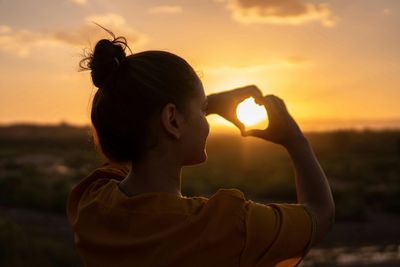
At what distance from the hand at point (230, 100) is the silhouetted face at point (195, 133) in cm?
8

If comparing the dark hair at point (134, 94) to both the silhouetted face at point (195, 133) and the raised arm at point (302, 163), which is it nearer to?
the silhouetted face at point (195, 133)

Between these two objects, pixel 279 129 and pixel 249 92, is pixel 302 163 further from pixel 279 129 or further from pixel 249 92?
pixel 249 92

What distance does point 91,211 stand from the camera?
223cm

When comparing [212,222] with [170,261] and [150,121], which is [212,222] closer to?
[170,261]

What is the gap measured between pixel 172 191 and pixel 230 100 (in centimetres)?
32

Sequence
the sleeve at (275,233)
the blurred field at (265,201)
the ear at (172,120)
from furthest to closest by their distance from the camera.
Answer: the blurred field at (265,201)
the ear at (172,120)
the sleeve at (275,233)

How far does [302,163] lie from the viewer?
214 cm

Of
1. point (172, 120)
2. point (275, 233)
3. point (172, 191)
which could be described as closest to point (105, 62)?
point (172, 120)

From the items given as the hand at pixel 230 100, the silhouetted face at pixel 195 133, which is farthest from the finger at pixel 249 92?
the silhouetted face at pixel 195 133

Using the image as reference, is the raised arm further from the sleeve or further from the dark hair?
the dark hair

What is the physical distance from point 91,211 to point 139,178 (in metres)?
0.17

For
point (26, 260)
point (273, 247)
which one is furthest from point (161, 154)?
point (26, 260)

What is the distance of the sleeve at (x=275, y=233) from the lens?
198 centimetres

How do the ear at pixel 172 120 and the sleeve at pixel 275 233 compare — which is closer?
the sleeve at pixel 275 233
